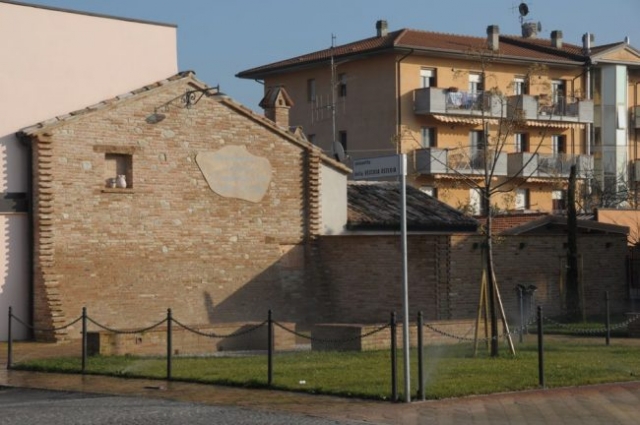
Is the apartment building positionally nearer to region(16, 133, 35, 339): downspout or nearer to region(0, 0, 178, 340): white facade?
region(0, 0, 178, 340): white facade

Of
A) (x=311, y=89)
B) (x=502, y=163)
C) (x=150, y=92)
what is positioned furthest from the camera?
(x=311, y=89)

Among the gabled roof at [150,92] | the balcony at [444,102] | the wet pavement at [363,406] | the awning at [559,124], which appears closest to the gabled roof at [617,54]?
the awning at [559,124]

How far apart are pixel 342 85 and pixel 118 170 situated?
93.6ft

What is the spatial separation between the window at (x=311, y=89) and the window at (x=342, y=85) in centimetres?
206

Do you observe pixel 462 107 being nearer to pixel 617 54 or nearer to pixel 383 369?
pixel 617 54

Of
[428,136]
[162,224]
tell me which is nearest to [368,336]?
[162,224]

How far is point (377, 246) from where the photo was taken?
32875 mm

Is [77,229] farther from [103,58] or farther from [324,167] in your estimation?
[324,167]

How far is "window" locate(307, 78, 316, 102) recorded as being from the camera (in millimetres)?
59656

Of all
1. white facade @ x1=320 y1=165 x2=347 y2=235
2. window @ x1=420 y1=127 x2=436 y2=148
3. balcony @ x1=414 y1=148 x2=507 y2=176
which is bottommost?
white facade @ x1=320 y1=165 x2=347 y2=235

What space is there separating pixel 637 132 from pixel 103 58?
40727 millimetres

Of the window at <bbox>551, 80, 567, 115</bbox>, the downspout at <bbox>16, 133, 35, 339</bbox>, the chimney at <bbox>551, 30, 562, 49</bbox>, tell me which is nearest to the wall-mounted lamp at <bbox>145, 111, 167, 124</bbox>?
the downspout at <bbox>16, 133, 35, 339</bbox>

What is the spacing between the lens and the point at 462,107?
2200 inches

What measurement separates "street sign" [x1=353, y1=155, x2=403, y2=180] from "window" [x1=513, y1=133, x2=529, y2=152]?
1720 inches
